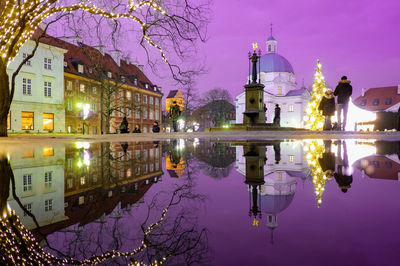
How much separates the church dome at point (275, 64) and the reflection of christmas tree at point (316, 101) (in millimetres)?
33617

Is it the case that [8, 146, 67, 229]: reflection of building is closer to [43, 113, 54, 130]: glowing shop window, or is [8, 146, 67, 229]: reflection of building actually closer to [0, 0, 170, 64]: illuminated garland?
[0, 0, 170, 64]: illuminated garland

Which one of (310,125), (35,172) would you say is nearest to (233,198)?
(35,172)

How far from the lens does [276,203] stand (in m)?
1.41

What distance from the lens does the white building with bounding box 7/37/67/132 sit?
103ft

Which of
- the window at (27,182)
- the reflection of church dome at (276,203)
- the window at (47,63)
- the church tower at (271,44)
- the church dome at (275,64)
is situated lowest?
the window at (27,182)

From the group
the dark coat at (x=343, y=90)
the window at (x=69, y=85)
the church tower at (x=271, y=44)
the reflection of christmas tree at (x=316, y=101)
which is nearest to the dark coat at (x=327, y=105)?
the dark coat at (x=343, y=90)

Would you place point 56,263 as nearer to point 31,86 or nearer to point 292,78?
point 31,86

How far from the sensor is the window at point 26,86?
106 ft

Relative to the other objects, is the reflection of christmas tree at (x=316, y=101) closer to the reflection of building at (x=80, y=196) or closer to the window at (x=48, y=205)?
the reflection of building at (x=80, y=196)

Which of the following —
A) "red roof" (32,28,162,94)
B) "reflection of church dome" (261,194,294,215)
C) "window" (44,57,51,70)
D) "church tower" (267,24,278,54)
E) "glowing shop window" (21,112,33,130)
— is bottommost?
"reflection of church dome" (261,194,294,215)

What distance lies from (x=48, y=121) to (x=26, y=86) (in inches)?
170

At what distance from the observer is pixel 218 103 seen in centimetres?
7481

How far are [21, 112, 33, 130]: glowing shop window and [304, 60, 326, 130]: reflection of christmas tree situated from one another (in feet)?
105

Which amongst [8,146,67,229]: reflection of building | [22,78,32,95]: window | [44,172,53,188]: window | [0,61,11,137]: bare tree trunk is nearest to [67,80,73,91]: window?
[22,78,32,95]: window
